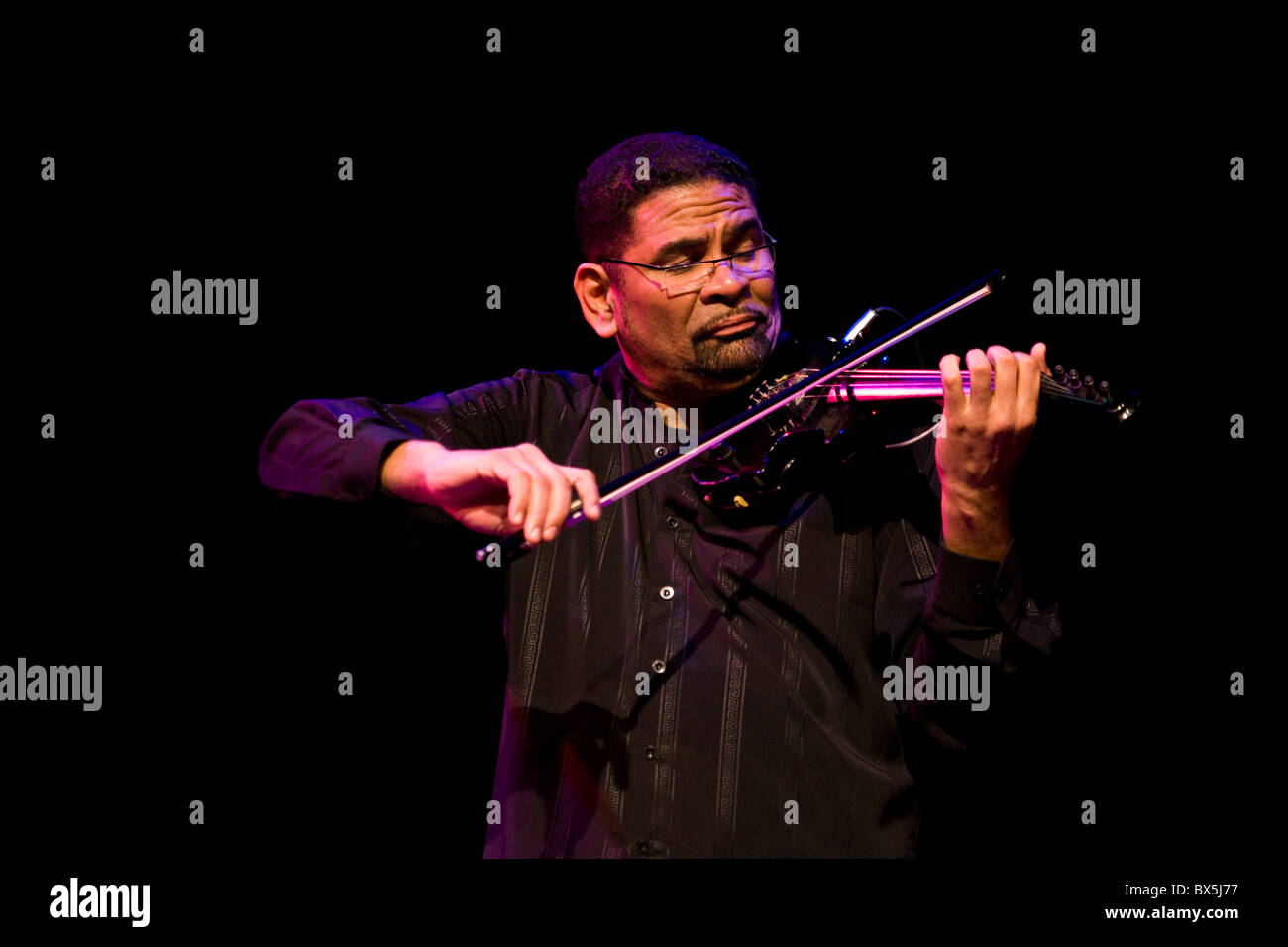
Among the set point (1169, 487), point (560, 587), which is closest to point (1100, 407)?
point (1169, 487)

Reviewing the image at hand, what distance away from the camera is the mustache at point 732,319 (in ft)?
7.02

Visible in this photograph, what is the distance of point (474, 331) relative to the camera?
2.90 m

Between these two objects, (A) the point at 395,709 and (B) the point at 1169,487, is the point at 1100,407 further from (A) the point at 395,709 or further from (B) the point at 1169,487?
(A) the point at 395,709

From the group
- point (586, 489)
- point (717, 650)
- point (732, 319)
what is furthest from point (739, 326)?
point (586, 489)

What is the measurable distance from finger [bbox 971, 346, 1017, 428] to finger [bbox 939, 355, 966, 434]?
26 millimetres

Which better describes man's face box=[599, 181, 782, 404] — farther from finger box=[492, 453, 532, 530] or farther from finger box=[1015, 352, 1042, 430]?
finger box=[492, 453, 532, 530]

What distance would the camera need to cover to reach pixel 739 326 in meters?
2.14

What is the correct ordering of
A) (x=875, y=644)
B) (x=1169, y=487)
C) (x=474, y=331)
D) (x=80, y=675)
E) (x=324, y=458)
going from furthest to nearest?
1. (x=474, y=331)
2. (x=80, y=675)
3. (x=1169, y=487)
4. (x=875, y=644)
5. (x=324, y=458)

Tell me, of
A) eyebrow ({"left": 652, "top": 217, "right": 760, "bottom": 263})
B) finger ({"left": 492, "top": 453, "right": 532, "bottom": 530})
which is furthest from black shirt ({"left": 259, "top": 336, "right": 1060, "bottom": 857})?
eyebrow ({"left": 652, "top": 217, "right": 760, "bottom": 263})

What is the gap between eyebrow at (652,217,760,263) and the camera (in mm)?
2174

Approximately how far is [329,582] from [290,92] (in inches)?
46.8

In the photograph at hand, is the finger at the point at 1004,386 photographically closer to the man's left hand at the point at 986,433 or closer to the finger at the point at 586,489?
the man's left hand at the point at 986,433

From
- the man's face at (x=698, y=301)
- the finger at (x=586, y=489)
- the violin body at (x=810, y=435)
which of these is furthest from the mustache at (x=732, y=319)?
the finger at (x=586, y=489)

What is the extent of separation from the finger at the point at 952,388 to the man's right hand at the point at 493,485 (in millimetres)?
621
